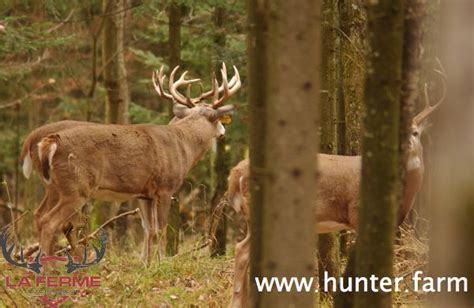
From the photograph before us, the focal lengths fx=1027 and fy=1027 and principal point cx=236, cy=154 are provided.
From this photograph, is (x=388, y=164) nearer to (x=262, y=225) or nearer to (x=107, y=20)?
(x=262, y=225)

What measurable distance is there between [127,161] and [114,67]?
16.4ft

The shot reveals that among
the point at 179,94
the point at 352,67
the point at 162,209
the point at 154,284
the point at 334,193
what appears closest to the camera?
the point at 334,193

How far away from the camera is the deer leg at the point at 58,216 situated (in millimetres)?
10977

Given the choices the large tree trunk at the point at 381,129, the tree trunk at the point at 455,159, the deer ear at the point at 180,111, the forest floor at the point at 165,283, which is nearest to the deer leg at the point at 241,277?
the forest floor at the point at 165,283

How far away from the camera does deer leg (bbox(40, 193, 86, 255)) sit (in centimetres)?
1098

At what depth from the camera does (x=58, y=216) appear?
11.0 metres

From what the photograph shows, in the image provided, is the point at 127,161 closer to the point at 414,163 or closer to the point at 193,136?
the point at 193,136

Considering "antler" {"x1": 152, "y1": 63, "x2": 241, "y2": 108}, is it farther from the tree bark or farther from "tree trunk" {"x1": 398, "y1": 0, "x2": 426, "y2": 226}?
"tree trunk" {"x1": 398, "y1": 0, "x2": 426, "y2": 226}

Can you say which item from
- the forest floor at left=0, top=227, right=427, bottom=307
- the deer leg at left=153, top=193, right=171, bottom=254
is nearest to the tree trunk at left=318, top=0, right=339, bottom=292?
the forest floor at left=0, top=227, right=427, bottom=307

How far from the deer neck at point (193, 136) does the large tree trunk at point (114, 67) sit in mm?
2927

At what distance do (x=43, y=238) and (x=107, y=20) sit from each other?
654 cm

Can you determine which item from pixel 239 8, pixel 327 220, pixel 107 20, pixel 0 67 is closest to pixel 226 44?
pixel 239 8

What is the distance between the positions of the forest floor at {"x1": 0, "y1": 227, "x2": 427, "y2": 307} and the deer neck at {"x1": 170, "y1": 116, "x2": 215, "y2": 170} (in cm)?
204

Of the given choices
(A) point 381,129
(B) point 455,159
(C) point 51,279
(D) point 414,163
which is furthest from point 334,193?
(B) point 455,159
